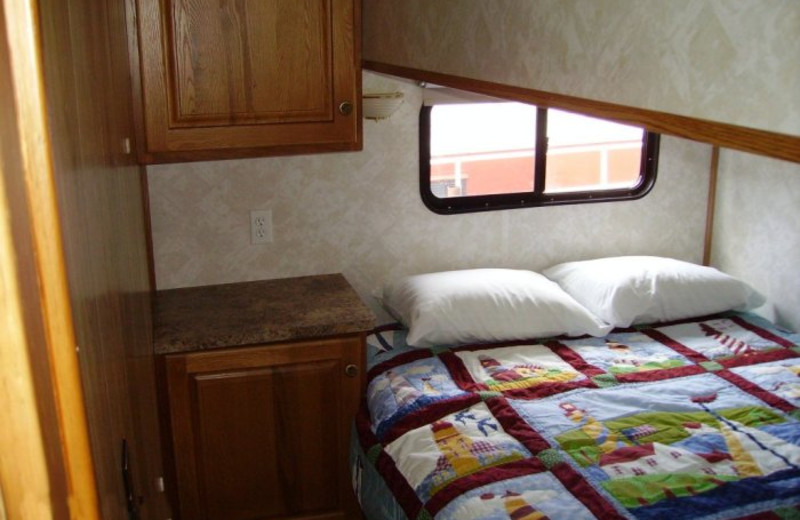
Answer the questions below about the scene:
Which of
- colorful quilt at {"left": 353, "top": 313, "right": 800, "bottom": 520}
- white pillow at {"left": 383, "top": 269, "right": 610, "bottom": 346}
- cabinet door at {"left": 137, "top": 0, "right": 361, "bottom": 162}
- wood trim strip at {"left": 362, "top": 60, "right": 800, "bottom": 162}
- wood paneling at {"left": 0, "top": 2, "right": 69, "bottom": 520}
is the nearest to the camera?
wood paneling at {"left": 0, "top": 2, "right": 69, "bottom": 520}

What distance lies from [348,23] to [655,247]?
1.64 m

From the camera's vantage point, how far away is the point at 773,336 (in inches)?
101

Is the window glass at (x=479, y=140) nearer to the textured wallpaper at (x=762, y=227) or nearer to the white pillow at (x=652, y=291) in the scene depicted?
the white pillow at (x=652, y=291)

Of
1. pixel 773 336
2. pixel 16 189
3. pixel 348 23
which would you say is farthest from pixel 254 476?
pixel 16 189

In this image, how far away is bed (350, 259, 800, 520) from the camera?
67.2 inches

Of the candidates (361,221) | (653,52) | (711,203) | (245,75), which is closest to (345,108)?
(245,75)

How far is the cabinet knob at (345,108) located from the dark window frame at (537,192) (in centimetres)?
52

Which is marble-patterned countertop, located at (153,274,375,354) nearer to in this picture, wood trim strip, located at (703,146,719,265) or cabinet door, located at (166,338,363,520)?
cabinet door, located at (166,338,363,520)

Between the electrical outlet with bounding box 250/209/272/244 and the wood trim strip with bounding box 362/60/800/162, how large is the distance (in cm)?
138

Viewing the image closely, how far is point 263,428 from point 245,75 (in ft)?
3.39

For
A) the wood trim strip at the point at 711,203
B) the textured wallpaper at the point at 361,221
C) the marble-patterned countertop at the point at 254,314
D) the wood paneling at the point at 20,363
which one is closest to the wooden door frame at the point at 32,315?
the wood paneling at the point at 20,363

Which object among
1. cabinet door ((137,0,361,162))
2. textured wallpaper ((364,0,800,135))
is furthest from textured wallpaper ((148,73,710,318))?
textured wallpaper ((364,0,800,135))

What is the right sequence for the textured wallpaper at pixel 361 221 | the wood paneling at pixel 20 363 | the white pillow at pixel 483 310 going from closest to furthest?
the wood paneling at pixel 20 363 → the white pillow at pixel 483 310 → the textured wallpaper at pixel 361 221

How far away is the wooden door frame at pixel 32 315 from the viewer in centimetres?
48
